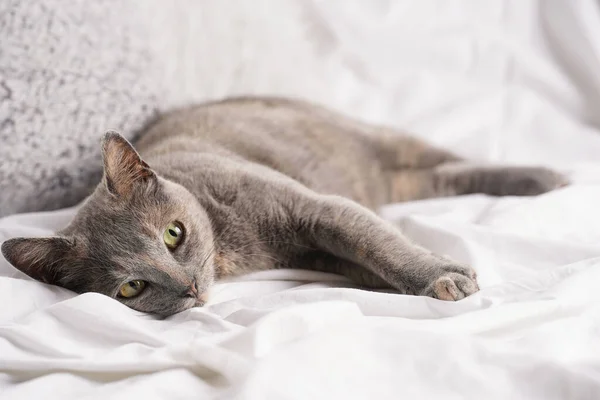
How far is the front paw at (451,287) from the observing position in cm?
114

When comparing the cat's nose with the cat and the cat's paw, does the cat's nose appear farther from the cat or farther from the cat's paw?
the cat's paw

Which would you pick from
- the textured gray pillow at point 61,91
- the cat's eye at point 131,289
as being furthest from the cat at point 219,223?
the textured gray pillow at point 61,91

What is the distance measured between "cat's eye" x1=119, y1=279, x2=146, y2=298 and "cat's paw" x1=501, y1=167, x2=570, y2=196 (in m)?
1.16

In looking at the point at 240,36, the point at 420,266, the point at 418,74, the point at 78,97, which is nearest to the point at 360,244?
the point at 420,266

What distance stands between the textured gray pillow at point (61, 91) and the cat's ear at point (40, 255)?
0.41 metres

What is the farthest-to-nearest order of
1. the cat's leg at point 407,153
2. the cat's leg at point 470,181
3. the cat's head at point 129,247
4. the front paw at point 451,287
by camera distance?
the cat's leg at point 407,153, the cat's leg at point 470,181, the cat's head at point 129,247, the front paw at point 451,287

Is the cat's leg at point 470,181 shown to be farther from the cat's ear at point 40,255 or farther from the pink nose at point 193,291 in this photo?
the cat's ear at point 40,255

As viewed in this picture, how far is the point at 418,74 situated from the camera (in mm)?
2520

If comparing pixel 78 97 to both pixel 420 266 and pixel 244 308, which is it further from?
pixel 420 266

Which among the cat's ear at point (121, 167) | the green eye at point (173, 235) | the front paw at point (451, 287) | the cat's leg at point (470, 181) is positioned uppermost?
the cat's ear at point (121, 167)

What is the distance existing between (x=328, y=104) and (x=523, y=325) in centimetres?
153

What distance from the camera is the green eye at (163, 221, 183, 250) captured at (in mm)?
1320

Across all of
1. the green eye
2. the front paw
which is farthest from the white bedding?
the green eye

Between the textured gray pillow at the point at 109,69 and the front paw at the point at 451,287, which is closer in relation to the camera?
the front paw at the point at 451,287
